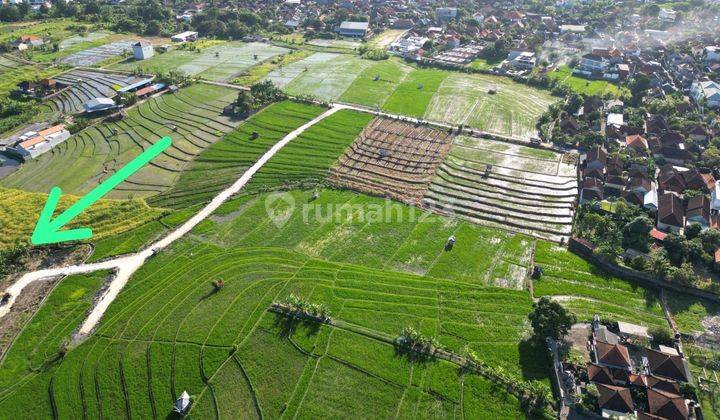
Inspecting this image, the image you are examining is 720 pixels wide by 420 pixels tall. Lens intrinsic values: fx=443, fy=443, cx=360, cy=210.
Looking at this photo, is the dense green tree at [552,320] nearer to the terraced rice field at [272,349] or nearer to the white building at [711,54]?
the terraced rice field at [272,349]

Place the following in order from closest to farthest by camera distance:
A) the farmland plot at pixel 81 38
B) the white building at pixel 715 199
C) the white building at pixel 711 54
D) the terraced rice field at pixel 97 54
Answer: the white building at pixel 715 199
the white building at pixel 711 54
the terraced rice field at pixel 97 54
the farmland plot at pixel 81 38

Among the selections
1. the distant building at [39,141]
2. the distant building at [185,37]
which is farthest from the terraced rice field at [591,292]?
the distant building at [185,37]

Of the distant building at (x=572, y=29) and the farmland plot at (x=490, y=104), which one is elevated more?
the distant building at (x=572, y=29)

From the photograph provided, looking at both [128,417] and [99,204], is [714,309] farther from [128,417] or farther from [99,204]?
[99,204]

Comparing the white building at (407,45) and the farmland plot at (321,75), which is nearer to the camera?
the farmland plot at (321,75)

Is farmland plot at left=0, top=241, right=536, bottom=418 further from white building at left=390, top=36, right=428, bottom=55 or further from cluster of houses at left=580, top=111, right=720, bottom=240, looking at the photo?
white building at left=390, top=36, right=428, bottom=55

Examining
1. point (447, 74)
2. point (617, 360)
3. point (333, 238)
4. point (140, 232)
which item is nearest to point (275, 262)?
point (333, 238)
